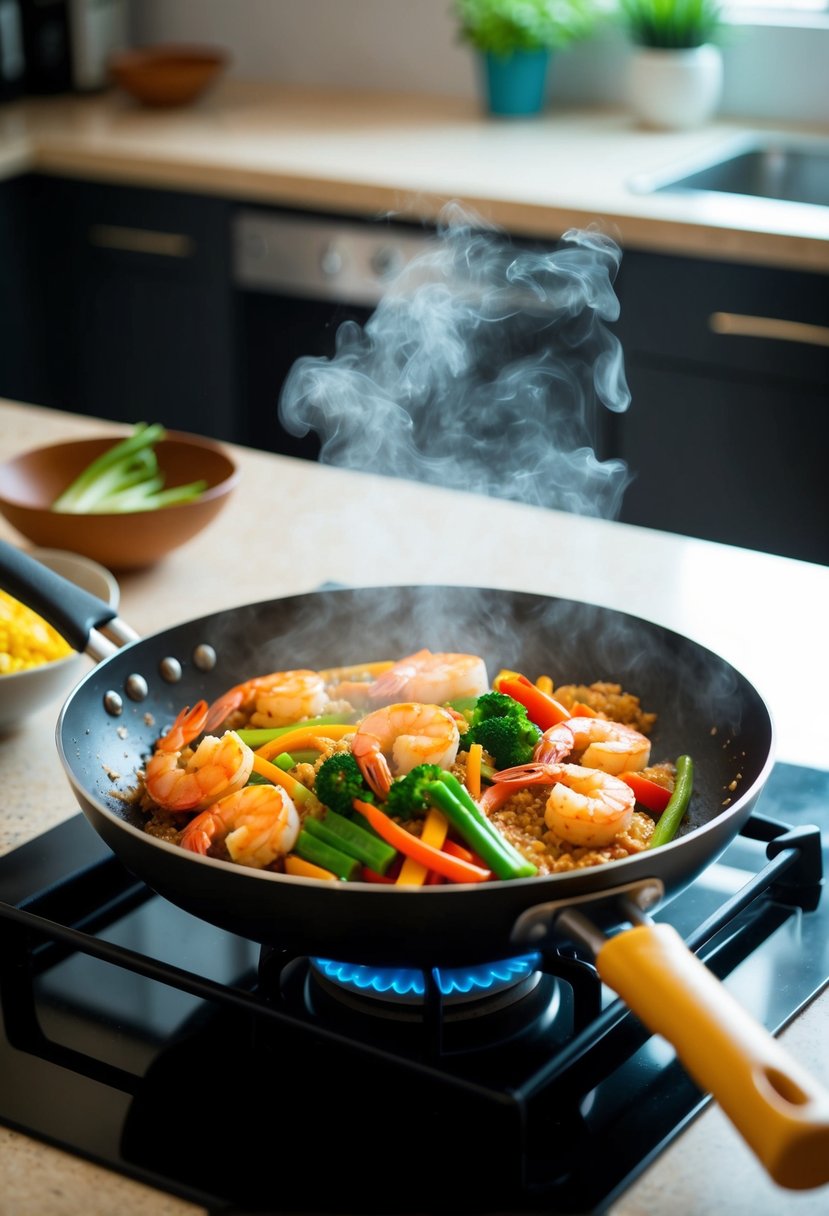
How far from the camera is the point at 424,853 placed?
916 mm

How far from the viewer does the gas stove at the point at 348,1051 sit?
808 mm

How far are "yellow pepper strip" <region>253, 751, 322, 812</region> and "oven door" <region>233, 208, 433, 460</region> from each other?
2060 millimetres

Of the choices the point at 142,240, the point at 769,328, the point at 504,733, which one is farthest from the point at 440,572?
the point at 142,240

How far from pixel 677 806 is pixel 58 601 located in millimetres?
538

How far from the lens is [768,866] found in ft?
3.35

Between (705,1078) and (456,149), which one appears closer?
(705,1078)

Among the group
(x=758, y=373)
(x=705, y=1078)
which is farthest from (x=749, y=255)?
(x=705, y=1078)

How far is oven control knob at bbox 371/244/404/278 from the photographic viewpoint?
2.94 m

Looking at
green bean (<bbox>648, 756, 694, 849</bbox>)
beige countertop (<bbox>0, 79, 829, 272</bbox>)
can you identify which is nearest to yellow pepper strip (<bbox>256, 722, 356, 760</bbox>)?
green bean (<bbox>648, 756, 694, 849</bbox>)

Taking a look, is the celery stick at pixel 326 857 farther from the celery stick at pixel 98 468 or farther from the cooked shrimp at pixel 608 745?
the celery stick at pixel 98 468

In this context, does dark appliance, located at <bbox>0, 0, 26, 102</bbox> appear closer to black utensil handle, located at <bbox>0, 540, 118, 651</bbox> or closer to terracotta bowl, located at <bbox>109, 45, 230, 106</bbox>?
terracotta bowl, located at <bbox>109, 45, 230, 106</bbox>

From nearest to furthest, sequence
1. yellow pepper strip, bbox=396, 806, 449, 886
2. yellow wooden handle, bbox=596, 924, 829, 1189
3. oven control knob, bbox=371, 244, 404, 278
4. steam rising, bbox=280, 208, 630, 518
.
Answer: yellow wooden handle, bbox=596, 924, 829, 1189
yellow pepper strip, bbox=396, 806, 449, 886
steam rising, bbox=280, 208, 630, 518
oven control knob, bbox=371, 244, 404, 278

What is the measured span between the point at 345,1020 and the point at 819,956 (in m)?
0.34

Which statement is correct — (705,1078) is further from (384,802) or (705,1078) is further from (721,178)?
(721,178)
